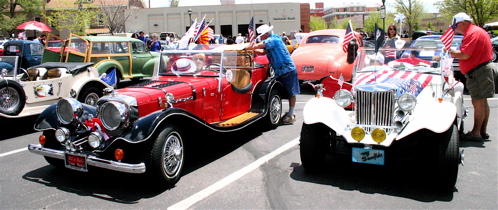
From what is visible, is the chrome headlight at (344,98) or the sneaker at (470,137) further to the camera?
the sneaker at (470,137)

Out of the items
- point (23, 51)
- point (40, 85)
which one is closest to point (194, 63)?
point (40, 85)

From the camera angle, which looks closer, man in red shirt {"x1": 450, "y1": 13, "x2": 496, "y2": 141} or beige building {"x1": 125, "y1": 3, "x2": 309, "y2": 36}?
man in red shirt {"x1": 450, "y1": 13, "x2": 496, "y2": 141}

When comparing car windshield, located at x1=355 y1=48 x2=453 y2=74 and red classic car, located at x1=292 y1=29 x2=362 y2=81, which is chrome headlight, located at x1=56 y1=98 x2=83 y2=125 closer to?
car windshield, located at x1=355 y1=48 x2=453 y2=74

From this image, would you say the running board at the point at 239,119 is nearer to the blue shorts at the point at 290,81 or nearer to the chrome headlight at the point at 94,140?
the blue shorts at the point at 290,81

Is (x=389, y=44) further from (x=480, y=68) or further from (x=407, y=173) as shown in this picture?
(x=407, y=173)

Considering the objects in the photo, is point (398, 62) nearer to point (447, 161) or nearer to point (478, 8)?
point (447, 161)

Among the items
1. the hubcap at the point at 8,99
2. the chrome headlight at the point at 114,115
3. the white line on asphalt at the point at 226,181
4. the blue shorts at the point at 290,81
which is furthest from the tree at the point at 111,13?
the chrome headlight at the point at 114,115

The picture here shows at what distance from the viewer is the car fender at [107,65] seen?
1127 centimetres

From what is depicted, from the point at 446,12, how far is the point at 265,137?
4125cm

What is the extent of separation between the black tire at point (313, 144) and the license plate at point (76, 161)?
239 cm

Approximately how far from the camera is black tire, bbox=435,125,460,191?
386cm

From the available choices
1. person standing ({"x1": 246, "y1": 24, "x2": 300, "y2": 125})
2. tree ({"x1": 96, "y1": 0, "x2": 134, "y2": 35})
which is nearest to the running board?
person standing ({"x1": 246, "y1": 24, "x2": 300, "y2": 125})

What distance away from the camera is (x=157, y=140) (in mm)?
4129

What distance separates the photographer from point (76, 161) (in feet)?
13.9
